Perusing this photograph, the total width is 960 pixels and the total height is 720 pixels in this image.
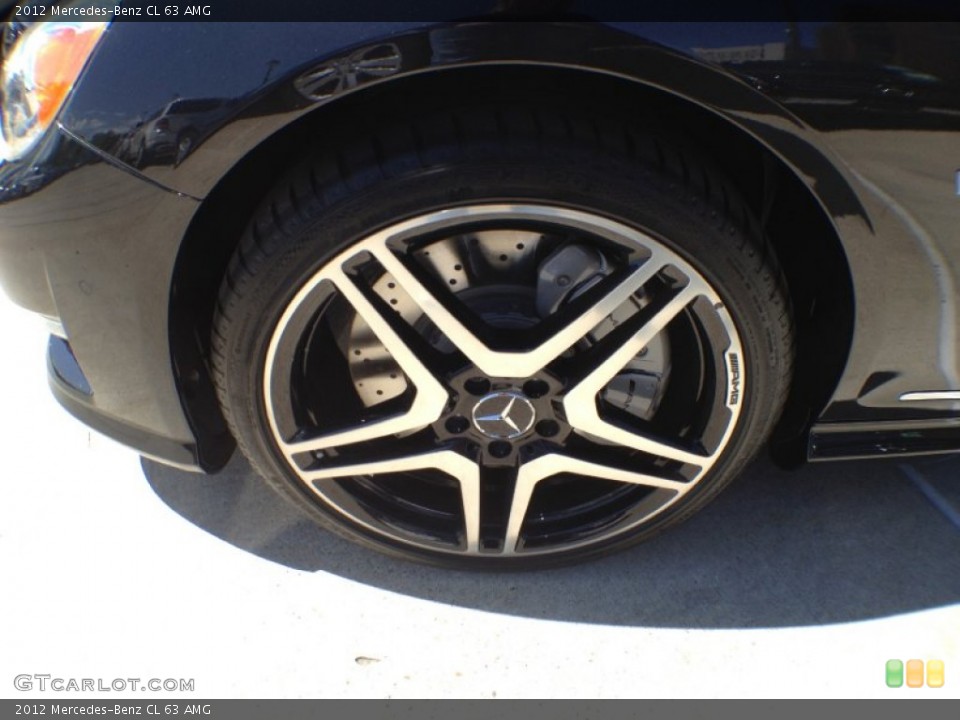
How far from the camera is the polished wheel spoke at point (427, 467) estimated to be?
1.64 m

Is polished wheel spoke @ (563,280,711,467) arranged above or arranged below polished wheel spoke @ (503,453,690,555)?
above

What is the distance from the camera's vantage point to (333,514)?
5.74 ft

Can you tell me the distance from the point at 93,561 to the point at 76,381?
404mm

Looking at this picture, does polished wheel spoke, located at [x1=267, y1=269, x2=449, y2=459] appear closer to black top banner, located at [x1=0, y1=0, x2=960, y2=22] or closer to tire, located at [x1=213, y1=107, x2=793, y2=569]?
tire, located at [x1=213, y1=107, x2=793, y2=569]

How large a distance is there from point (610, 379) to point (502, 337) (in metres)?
0.22

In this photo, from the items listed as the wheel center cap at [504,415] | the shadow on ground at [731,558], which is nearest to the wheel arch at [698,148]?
the shadow on ground at [731,558]

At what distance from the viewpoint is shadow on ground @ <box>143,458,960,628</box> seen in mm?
1769

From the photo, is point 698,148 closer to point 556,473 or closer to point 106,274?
point 556,473

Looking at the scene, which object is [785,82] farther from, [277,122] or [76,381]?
[76,381]

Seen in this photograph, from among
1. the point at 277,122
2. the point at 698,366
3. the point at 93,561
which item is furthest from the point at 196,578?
the point at 698,366

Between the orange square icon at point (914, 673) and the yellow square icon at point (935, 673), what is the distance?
0.05 ft

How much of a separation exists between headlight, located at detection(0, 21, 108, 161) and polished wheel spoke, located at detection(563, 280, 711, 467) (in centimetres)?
100

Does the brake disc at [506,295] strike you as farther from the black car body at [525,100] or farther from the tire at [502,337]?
the black car body at [525,100]

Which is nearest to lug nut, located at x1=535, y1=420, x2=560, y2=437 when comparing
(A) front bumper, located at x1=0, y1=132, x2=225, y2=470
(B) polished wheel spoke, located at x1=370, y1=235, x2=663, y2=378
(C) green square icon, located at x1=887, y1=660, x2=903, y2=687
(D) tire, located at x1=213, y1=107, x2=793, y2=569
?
(D) tire, located at x1=213, y1=107, x2=793, y2=569
